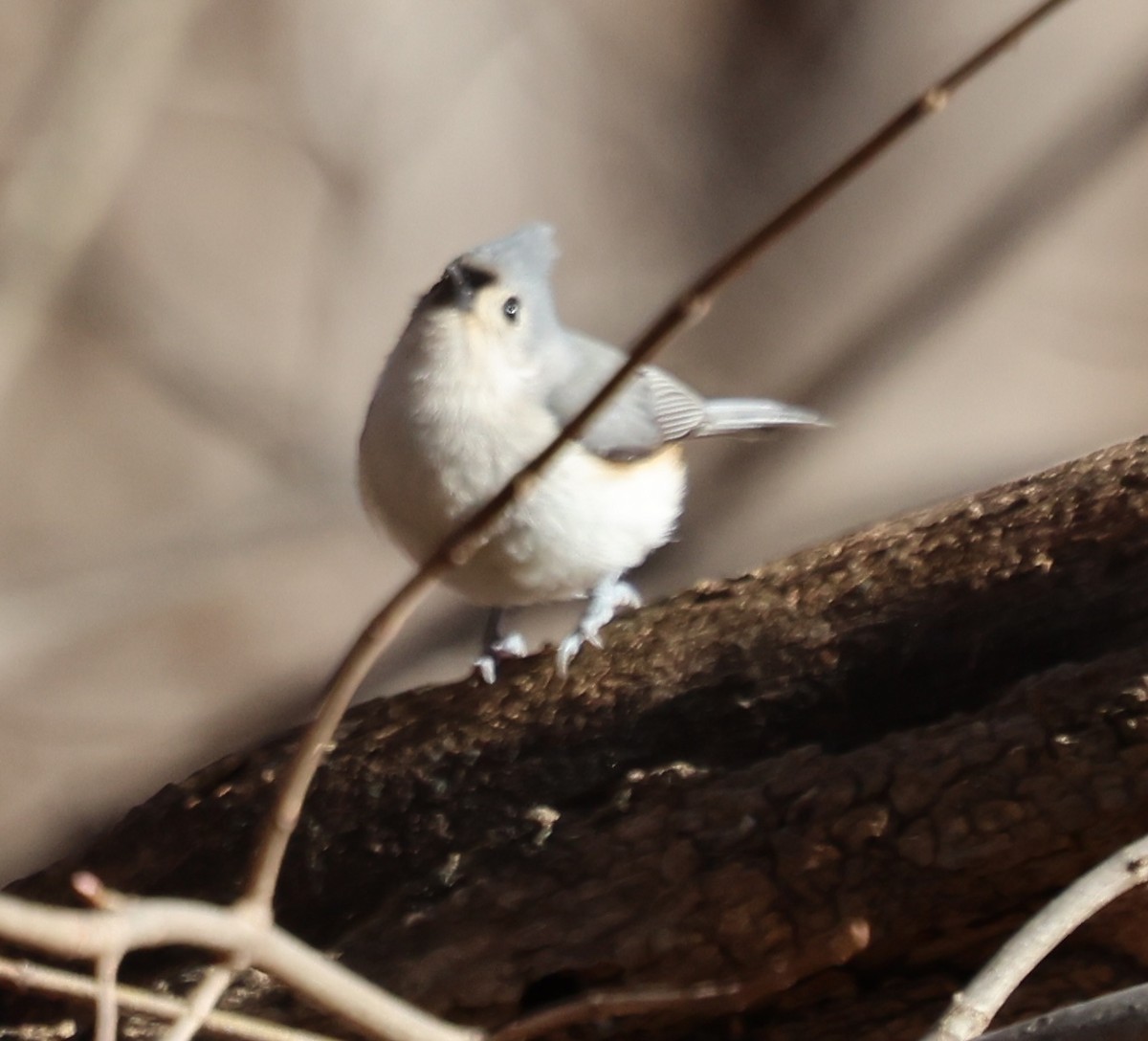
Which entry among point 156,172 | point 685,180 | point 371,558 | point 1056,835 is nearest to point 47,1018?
point 1056,835

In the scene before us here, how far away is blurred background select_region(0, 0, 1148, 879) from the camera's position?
11.7ft

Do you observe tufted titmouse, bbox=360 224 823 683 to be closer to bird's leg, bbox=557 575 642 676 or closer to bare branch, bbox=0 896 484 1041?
bird's leg, bbox=557 575 642 676

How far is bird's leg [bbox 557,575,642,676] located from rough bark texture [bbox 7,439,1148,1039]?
1.3 inches

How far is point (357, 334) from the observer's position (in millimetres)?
3723

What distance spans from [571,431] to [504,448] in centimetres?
102

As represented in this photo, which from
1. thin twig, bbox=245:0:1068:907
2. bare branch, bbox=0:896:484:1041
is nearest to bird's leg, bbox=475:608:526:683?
bare branch, bbox=0:896:484:1041

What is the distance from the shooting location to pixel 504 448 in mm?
1961

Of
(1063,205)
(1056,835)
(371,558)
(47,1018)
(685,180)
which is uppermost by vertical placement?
(685,180)

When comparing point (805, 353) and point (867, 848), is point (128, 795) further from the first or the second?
point (867, 848)

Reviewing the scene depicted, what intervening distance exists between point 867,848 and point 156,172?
2.74 meters

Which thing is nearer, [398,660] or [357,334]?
[398,660]

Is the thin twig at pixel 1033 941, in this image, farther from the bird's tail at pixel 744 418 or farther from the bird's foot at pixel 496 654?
the bird's tail at pixel 744 418

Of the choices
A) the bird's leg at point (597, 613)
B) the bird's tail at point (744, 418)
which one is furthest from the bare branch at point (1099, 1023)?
the bird's tail at point (744, 418)

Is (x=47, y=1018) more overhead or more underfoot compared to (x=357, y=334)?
more underfoot
